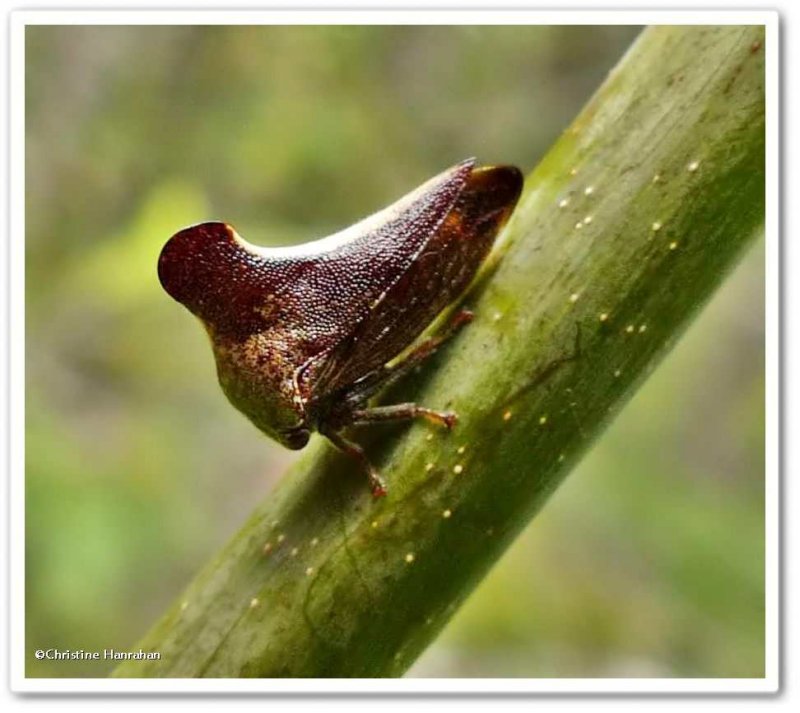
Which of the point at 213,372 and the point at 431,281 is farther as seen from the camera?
the point at 213,372

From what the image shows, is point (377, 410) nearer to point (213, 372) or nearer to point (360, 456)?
point (360, 456)

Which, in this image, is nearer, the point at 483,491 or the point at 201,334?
the point at 483,491

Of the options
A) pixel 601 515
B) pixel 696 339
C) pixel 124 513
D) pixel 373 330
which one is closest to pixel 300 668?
pixel 373 330

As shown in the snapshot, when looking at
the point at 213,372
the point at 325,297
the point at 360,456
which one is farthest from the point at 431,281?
the point at 213,372

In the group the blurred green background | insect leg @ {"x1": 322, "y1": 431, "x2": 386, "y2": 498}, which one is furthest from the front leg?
the blurred green background

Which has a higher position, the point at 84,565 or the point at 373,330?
the point at 373,330
